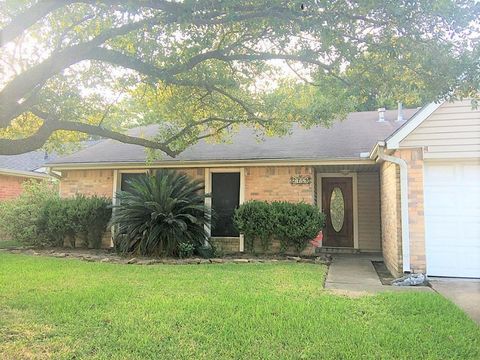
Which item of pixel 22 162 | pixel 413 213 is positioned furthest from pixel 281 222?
pixel 22 162

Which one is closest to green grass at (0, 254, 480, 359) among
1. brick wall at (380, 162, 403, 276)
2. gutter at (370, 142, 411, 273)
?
gutter at (370, 142, 411, 273)

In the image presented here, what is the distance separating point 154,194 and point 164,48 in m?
4.52

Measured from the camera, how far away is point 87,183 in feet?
41.9

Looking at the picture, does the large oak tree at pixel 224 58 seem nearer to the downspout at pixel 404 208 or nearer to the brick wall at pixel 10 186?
the downspout at pixel 404 208

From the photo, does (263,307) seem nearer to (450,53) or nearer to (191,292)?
(191,292)

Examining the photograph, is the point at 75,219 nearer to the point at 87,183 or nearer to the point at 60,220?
the point at 60,220

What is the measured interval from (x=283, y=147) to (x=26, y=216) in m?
8.24

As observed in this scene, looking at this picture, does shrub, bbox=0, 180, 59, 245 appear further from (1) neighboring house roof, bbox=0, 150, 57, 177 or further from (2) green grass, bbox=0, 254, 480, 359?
(2) green grass, bbox=0, 254, 480, 359

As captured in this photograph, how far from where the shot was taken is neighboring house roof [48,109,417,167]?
10938mm

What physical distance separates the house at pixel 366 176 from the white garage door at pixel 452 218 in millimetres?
18

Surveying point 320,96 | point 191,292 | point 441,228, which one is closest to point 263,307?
point 191,292

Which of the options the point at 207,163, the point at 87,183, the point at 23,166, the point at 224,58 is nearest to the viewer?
the point at 224,58

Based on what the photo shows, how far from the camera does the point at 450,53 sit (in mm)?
4906

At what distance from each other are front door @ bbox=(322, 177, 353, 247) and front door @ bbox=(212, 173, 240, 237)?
305 centimetres
